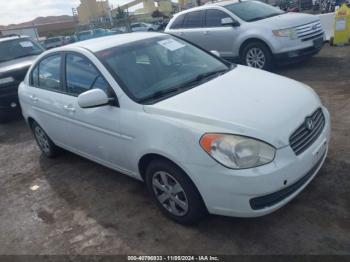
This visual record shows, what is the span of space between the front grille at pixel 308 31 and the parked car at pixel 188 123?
4.31 m

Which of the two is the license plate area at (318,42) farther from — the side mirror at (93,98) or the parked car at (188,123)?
the side mirror at (93,98)

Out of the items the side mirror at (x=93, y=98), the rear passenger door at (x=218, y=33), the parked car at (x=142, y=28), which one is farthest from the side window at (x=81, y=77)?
the parked car at (x=142, y=28)

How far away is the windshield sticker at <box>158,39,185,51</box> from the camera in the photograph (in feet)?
13.8

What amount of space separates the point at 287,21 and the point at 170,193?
19.8ft

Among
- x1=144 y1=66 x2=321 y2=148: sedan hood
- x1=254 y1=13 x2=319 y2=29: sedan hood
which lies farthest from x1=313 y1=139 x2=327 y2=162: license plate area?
x1=254 y1=13 x2=319 y2=29: sedan hood

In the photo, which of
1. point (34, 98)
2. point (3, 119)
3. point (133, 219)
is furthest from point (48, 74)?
point (3, 119)

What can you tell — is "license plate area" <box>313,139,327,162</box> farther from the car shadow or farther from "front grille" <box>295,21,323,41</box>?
"front grille" <box>295,21,323,41</box>

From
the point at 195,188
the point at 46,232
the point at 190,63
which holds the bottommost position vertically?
the point at 46,232

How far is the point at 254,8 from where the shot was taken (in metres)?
8.76

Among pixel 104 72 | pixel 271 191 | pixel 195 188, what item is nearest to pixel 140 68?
pixel 104 72

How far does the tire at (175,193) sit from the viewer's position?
10.0ft

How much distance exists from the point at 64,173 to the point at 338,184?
3467 millimetres

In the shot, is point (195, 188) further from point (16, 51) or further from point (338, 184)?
point (16, 51)

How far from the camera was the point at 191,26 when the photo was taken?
9.36 metres
